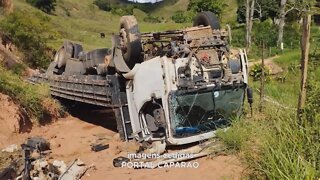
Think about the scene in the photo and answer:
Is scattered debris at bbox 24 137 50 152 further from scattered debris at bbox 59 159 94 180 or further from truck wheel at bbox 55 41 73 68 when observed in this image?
truck wheel at bbox 55 41 73 68

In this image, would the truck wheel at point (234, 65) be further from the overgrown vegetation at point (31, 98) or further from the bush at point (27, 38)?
the bush at point (27, 38)

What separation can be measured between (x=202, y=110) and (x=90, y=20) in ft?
166

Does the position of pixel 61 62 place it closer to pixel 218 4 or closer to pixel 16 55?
pixel 16 55

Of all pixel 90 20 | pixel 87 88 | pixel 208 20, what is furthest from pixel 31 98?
pixel 90 20


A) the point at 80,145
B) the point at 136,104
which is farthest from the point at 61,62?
the point at 136,104

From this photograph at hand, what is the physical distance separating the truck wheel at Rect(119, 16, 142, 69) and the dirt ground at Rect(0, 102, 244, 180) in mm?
1689

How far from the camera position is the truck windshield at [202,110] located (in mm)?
6938

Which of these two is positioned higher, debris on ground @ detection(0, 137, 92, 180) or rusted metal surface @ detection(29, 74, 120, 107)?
rusted metal surface @ detection(29, 74, 120, 107)

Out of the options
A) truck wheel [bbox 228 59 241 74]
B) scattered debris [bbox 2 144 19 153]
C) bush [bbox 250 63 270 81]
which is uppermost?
truck wheel [bbox 228 59 241 74]

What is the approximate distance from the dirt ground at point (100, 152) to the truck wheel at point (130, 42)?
1689mm

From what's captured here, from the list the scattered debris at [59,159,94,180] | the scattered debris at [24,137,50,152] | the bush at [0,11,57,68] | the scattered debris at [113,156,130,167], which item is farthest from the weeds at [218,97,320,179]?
the bush at [0,11,57,68]

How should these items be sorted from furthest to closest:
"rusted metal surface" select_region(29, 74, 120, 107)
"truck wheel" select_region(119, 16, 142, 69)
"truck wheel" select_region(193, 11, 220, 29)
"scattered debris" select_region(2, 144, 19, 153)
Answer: "truck wheel" select_region(193, 11, 220, 29)
"rusted metal surface" select_region(29, 74, 120, 107)
"truck wheel" select_region(119, 16, 142, 69)
"scattered debris" select_region(2, 144, 19, 153)

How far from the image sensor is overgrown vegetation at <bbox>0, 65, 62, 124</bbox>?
10453 millimetres

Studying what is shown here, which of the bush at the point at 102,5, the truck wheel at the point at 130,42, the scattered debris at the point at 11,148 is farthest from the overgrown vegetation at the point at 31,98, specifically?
the bush at the point at 102,5
